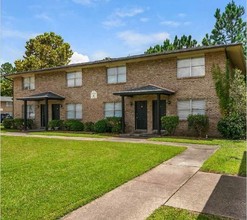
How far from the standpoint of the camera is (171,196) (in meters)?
5.02

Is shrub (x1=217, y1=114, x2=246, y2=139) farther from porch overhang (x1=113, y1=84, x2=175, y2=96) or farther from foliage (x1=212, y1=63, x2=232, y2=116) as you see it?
porch overhang (x1=113, y1=84, x2=175, y2=96)

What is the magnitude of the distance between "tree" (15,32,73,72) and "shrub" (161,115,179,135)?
2987 cm

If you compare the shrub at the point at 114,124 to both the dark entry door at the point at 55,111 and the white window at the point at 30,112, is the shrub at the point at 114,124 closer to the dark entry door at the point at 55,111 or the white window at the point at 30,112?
the dark entry door at the point at 55,111

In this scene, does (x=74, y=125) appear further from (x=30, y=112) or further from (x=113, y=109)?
(x=30, y=112)

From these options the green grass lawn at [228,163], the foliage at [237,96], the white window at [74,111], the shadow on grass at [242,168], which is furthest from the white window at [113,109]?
the shadow on grass at [242,168]

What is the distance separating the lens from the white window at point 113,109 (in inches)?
750

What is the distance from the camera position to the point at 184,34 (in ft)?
119

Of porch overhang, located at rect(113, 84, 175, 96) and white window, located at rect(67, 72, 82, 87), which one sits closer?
porch overhang, located at rect(113, 84, 175, 96)

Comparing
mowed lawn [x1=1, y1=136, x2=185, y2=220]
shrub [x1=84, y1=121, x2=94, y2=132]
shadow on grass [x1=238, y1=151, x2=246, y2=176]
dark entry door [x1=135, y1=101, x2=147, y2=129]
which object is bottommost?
shadow on grass [x1=238, y1=151, x2=246, y2=176]

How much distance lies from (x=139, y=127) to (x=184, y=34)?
23008 millimetres

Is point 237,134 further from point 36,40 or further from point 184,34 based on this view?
point 36,40

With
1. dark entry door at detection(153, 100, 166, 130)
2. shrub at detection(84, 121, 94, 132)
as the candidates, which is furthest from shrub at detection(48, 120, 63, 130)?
dark entry door at detection(153, 100, 166, 130)

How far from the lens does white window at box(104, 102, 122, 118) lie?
19.0 metres

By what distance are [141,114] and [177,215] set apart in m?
14.2
